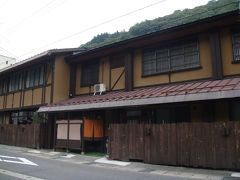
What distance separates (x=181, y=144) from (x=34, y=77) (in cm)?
1419

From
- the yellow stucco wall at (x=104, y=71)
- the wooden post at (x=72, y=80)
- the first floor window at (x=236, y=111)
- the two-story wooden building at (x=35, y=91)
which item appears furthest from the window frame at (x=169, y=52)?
the two-story wooden building at (x=35, y=91)

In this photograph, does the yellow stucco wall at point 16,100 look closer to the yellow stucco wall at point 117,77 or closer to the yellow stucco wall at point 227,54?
the yellow stucco wall at point 117,77

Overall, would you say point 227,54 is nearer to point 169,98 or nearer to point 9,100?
point 169,98

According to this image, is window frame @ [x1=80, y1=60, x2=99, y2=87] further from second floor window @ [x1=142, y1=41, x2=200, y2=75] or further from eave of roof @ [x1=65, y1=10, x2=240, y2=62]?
second floor window @ [x1=142, y1=41, x2=200, y2=75]

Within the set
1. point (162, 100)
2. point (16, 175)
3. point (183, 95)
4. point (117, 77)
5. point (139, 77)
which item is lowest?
point (16, 175)

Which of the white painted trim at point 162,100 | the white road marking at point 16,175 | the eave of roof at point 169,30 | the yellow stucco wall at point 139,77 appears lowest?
the white road marking at point 16,175

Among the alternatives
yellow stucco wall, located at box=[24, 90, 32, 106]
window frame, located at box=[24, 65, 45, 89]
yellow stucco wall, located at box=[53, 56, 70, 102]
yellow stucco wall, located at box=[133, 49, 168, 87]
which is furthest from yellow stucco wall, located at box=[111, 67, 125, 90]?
yellow stucco wall, located at box=[24, 90, 32, 106]

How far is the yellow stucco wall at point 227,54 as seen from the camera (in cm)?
1085

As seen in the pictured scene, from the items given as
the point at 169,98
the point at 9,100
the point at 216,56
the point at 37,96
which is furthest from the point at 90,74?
the point at 9,100

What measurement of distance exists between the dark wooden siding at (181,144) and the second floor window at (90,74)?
5.88 meters

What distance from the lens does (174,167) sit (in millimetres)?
9312

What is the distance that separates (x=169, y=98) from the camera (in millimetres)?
9859

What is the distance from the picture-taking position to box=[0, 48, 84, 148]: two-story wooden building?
55.4 feet

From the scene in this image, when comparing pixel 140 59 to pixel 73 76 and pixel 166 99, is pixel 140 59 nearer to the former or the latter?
pixel 166 99
